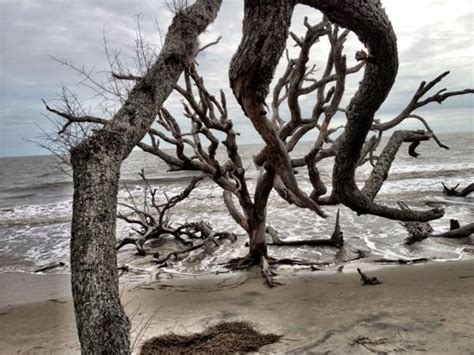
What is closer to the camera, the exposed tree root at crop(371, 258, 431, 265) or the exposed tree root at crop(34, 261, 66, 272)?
the exposed tree root at crop(371, 258, 431, 265)

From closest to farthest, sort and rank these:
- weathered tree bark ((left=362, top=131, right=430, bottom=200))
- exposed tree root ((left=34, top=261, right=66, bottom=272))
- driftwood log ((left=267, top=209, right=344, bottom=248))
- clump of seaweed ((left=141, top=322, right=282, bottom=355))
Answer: weathered tree bark ((left=362, top=131, right=430, bottom=200)), clump of seaweed ((left=141, top=322, right=282, bottom=355)), exposed tree root ((left=34, top=261, right=66, bottom=272)), driftwood log ((left=267, top=209, right=344, bottom=248))

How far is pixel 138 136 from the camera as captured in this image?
2059mm

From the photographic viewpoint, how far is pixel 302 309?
5129mm

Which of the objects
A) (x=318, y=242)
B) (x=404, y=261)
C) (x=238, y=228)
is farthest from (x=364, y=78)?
(x=238, y=228)

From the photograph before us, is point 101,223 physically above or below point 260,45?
below

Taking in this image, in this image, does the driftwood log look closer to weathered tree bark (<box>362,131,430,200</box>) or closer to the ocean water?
the ocean water

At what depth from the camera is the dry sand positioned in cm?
410

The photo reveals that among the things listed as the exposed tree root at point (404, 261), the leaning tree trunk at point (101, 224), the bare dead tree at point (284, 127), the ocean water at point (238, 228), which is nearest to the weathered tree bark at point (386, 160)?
the bare dead tree at point (284, 127)

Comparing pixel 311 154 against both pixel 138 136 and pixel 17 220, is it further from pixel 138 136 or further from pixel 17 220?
pixel 17 220

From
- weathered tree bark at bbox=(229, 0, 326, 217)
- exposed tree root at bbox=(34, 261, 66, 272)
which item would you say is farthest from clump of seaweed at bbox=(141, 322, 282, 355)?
exposed tree root at bbox=(34, 261, 66, 272)

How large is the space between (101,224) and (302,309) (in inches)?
158

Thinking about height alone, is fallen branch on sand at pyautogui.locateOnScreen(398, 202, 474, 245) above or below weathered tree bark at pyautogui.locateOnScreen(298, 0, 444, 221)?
below

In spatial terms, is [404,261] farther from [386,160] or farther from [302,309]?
[386,160]

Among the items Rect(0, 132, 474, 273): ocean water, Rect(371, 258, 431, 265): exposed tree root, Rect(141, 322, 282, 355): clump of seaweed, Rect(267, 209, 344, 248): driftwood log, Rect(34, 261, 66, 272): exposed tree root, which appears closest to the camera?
Rect(141, 322, 282, 355): clump of seaweed
